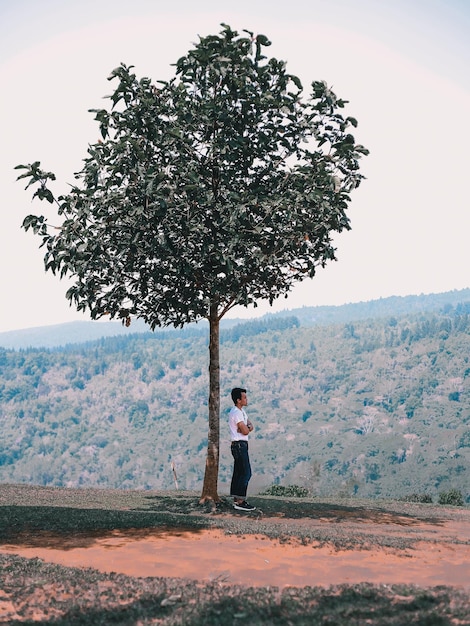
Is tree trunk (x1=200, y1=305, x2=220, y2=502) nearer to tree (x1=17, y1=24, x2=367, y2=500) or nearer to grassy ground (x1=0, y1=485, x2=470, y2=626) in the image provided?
tree (x1=17, y1=24, x2=367, y2=500)

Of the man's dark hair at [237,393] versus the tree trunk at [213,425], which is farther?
the tree trunk at [213,425]

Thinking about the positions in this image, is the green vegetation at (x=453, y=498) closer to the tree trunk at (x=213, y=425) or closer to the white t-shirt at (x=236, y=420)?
the tree trunk at (x=213, y=425)

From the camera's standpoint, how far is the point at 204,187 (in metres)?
18.8

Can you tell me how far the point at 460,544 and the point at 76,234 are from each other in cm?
1100

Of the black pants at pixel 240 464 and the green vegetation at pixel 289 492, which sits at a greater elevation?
the black pants at pixel 240 464

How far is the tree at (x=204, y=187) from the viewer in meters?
18.1

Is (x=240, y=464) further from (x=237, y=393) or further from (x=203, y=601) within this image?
(x=203, y=601)

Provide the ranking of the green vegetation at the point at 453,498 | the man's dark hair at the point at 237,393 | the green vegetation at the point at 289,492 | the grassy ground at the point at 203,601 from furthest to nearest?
the green vegetation at the point at 453,498 < the green vegetation at the point at 289,492 < the man's dark hair at the point at 237,393 < the grassy ground at the point at 203,601

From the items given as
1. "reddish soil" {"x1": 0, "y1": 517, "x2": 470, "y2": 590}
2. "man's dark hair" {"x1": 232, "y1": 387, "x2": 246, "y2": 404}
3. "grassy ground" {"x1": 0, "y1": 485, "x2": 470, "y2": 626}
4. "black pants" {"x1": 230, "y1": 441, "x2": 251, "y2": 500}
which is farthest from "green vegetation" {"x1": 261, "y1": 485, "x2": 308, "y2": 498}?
"grassy ground" {"x1": 0, "y1": 485, "x2": 470, "y2": 626}

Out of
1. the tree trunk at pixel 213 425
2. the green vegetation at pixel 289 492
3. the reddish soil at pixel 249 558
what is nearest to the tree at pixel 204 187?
the tree trunk at pixel 213 425

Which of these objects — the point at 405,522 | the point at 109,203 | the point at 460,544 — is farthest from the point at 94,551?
the point at 405,522

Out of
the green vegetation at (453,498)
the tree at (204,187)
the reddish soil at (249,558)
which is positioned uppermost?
the tree at (204,187)

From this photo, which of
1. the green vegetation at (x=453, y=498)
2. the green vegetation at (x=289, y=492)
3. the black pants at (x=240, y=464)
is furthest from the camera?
the green vegetation at (x=453, y=498)

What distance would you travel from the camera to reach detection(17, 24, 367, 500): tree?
1811cm
